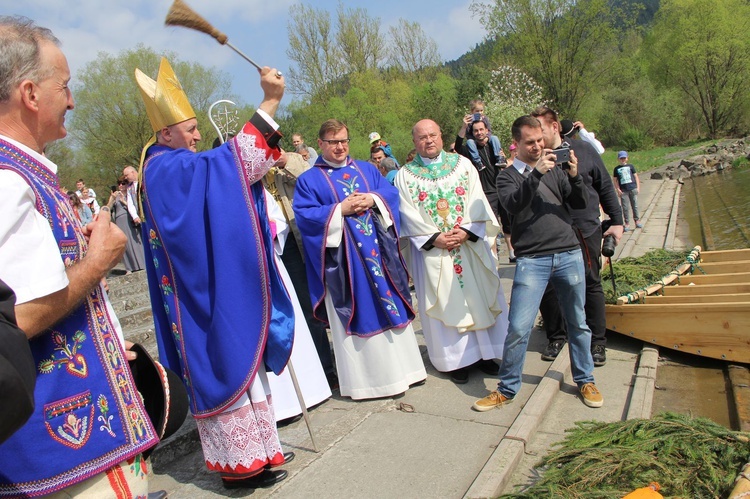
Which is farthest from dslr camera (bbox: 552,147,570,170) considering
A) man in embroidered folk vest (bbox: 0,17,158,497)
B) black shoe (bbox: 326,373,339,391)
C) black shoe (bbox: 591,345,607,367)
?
man in embroidered folk vest (bbox: 0,17,158,497)

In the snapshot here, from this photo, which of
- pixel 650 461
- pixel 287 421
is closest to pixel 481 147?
pixel 287 421

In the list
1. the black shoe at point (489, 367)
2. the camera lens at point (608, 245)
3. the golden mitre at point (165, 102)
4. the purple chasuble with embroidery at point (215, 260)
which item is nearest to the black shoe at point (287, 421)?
the purple chasuble with embroidery at point (215, 260)

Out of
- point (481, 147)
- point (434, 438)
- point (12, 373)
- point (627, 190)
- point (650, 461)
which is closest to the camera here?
point (12, 373)

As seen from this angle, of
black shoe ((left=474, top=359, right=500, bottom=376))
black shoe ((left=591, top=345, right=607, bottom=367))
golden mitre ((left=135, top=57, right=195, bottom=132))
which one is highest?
golden mitre ((left=135, top=57, right=195, bottom=132))

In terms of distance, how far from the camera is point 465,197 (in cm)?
479

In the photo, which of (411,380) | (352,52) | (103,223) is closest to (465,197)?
(411,380)

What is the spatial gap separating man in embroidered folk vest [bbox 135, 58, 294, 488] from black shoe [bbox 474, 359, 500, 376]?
216 cm

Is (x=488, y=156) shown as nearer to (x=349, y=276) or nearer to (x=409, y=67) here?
(x=349, y=276)

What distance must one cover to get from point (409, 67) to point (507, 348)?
139ft

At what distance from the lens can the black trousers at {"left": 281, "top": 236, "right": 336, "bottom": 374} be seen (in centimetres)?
490

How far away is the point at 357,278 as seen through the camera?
444cm

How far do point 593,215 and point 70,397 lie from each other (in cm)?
402

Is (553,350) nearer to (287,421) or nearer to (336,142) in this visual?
(287,421)

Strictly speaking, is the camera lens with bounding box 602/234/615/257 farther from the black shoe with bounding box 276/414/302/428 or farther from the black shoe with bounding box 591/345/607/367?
the black shoe with bounding box 276/414/302/428
